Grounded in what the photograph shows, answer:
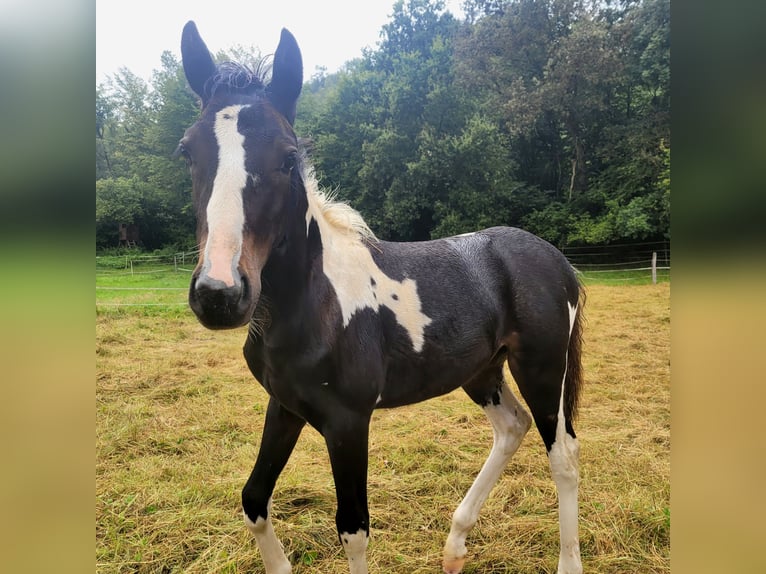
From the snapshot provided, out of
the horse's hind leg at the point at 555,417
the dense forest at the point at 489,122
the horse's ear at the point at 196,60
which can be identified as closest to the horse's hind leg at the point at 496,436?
the horse's hind leg at the point at 555,417

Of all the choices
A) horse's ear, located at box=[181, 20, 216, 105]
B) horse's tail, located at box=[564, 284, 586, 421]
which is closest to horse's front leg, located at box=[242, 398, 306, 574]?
horse's ear, located at box=[181, 20, 216, 105]

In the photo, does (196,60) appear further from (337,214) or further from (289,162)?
(337,214)

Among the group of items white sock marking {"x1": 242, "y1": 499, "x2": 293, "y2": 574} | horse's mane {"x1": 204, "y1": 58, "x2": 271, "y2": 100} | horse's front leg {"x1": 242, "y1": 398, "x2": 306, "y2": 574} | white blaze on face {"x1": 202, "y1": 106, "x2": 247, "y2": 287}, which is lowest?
white sock marking {"x1": 242, "y1": 499, "x2": 293, "y2": 574}

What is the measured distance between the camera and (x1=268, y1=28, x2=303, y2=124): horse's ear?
1.41 meters

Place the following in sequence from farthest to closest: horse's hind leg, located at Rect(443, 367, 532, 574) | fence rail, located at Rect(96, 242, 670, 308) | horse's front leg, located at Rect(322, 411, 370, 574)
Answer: fence rail, located at Rect(96, 242, 670, 308) < horse's hind leg, located at Rect(443, 367, 532, 574) < horse's front leg, located at Rect(322, 411, 370, 574)

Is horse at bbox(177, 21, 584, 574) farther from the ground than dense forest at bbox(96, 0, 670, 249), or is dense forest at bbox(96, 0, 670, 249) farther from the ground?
dense forest at bbox(96, 0, 670, 249)

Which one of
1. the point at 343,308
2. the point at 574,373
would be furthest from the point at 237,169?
the point at 574,373

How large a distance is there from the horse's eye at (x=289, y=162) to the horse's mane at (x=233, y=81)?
27 centimetres

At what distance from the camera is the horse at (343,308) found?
49.7 inches

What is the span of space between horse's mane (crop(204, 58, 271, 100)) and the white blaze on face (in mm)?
104

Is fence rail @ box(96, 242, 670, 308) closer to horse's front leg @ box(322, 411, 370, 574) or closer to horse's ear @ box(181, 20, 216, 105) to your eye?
horse's ear @ box(181, 20, 216, 105)
